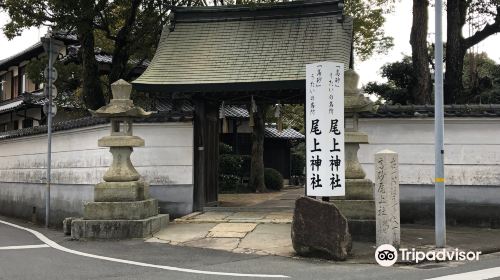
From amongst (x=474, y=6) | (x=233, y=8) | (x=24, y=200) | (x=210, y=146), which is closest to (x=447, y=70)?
(x=474, y=6)

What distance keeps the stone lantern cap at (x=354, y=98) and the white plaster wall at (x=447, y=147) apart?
2069mm

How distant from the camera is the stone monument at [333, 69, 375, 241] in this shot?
988cm

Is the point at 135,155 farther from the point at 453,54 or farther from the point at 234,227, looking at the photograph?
the point at 453,54

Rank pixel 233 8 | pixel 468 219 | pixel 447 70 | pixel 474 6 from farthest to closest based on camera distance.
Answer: pixel 474 6 < pixel 447 70 < pixel 233 8 < pixel 468 219

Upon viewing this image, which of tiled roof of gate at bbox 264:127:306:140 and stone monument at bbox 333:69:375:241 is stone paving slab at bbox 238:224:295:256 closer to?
stone monument at bbox 333:69:375:241

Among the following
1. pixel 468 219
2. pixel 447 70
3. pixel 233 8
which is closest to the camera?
pixel 468 219

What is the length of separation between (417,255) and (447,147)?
439 cm

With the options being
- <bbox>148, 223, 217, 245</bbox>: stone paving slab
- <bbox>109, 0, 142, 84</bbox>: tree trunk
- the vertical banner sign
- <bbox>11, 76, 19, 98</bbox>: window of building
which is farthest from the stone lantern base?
<bbox>11, 76, 19, 98</bbox>: window of building

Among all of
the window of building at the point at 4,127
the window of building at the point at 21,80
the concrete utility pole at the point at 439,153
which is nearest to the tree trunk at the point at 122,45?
the concrete utility pole at the point at 439,153

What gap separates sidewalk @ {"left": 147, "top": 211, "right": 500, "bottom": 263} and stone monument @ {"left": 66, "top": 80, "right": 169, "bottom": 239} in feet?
1.87

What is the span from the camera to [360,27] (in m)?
24.1

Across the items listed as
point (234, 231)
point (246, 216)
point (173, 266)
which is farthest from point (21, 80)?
point (173, 266)

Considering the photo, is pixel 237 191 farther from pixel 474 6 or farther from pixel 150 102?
pixel 474 6

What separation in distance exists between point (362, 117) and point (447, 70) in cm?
548
